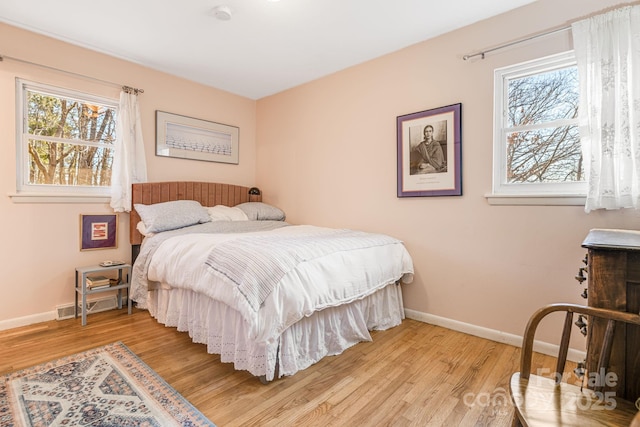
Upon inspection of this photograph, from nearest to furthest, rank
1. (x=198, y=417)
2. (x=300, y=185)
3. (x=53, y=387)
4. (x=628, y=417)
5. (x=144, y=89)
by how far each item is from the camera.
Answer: (x=628, y=417), (x=198, y=417), (x=53, y=387), (x=144, y=89), (x=300, y=185)

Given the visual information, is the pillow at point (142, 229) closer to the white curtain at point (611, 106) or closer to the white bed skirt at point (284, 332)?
the white bed skirt at point (284, 332)

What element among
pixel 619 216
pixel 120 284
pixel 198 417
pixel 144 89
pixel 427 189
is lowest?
pixel 198 417

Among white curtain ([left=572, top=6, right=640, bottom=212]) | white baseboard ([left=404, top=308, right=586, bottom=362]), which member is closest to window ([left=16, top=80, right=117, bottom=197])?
white baseboard ([left=404, top=308, right=586, bottom=362])

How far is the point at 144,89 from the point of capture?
3.33 meters

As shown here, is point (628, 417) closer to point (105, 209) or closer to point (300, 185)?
point (300, 185)

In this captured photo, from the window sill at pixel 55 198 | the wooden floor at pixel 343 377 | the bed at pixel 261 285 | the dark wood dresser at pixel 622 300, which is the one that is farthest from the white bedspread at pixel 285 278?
the dark wood dresser at pixel 622 300

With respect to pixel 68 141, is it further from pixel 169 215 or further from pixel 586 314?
pixel 586 314

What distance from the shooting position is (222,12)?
238cm

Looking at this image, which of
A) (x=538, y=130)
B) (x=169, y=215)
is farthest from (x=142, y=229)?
(x=538, y=130)

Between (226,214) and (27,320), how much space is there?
1.89m

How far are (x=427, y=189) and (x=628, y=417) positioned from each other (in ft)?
7.01

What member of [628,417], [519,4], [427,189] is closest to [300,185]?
[427,189]

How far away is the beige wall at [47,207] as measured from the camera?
257 cm

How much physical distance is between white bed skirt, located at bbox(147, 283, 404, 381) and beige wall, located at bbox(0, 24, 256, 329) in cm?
95
